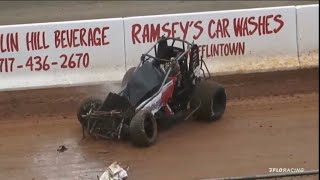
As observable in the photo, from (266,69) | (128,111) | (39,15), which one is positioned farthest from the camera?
(39,15)

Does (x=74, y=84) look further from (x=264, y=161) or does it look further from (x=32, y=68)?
(x=264, y=161)

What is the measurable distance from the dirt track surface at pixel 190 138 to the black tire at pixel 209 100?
13cm

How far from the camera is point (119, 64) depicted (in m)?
10.3

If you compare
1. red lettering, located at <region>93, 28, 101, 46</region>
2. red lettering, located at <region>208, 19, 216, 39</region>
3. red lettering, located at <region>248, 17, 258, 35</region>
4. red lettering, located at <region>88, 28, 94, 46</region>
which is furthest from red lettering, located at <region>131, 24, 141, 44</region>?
red lettering, located at <region>248, 17, 258, 35</region>

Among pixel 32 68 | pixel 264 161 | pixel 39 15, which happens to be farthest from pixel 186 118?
pixel 39 15

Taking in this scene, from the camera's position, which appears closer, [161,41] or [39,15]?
[161,41]

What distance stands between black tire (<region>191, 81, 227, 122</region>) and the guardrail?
1.19 m

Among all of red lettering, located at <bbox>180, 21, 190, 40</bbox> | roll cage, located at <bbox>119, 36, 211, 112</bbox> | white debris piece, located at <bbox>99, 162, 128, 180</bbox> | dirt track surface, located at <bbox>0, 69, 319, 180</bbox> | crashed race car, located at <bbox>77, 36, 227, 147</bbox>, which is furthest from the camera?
red lettering, located at <bbox>180, 21, 190, 40</bbox>

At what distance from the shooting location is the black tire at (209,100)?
913cm

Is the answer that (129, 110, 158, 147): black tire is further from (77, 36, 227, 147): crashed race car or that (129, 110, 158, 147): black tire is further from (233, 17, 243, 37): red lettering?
(233, 17, 243, 37): red lettering

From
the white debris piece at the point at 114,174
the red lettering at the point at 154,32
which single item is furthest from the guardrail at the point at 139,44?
the white debris piece at the point at 114,174

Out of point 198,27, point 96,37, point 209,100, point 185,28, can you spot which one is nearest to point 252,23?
point 198,27

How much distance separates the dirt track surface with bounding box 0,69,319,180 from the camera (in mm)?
7699

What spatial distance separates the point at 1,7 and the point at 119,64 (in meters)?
5.87
